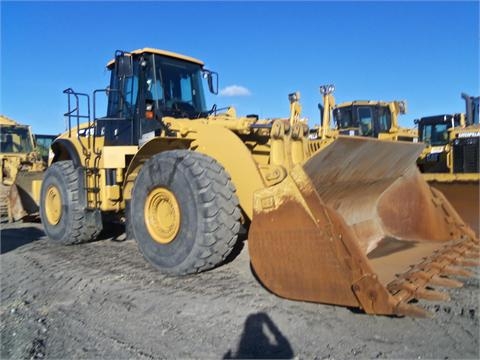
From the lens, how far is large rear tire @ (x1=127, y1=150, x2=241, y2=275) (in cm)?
422

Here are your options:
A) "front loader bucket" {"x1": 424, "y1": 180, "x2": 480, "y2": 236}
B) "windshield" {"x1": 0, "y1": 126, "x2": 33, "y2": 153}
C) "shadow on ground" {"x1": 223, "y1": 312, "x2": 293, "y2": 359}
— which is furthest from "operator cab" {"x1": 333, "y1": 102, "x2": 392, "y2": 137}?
"shadow on ground" {"x1": 223, "y1": 312, "x2": 293, "y2": 359}

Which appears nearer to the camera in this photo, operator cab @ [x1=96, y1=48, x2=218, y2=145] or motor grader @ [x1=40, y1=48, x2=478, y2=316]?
motor grader @ [x1=40, y1=48, x2=478, y2=316]

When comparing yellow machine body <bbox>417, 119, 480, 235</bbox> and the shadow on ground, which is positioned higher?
yellow machine body <bbox>417, 119, 480, 235</bbox>

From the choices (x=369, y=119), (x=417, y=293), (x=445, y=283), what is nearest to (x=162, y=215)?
(x=417, y=293)

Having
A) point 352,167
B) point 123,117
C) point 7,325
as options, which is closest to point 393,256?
point 352,167

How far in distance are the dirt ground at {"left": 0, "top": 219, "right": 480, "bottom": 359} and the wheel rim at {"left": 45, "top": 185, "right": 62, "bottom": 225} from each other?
2.13m

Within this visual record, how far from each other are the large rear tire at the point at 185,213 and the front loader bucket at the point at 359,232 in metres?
0.70

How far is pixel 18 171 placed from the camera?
32.9 feet

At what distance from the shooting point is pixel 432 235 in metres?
4.97

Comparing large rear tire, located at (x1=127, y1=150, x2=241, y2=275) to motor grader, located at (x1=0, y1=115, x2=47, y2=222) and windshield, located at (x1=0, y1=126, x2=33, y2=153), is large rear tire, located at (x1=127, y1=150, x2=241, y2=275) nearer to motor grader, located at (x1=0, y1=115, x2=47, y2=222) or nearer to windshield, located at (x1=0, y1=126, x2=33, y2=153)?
motor grader, located at (x1=0, y1=115, x2=47, y2=222)

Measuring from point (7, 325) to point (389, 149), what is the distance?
3821mm

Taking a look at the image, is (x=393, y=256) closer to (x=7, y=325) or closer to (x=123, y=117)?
(x=7, y=325)

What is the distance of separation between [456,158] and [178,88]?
6.95 meters

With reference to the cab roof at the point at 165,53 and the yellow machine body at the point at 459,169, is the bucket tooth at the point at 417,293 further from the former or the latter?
the cab roof at the point at 165,53
